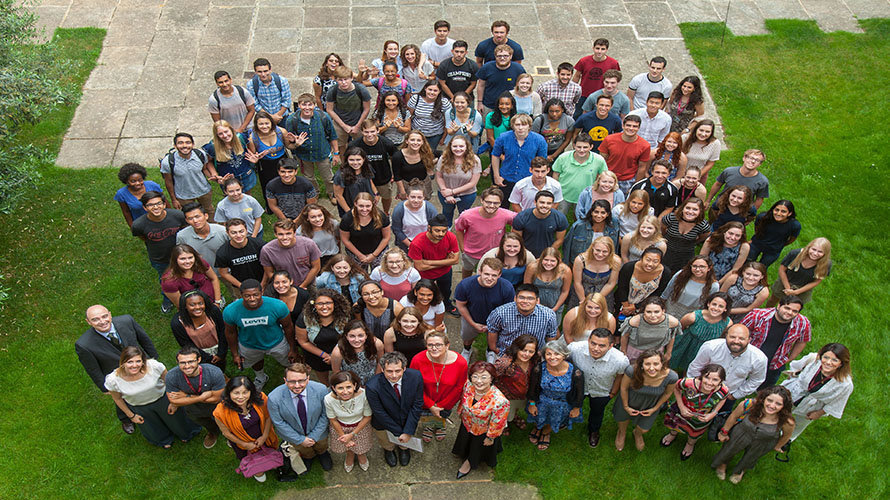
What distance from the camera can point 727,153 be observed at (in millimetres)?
12219

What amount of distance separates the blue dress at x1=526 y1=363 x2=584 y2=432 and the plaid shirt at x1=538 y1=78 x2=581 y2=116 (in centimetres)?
518

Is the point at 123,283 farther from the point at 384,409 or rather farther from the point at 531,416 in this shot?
the point at 531,416

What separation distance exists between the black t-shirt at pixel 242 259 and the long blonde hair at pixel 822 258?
255 inches

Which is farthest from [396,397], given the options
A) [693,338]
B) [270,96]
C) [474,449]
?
[270,96]

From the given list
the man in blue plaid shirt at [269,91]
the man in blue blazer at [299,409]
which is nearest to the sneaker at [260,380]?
the man in blue blazer at [299,409]

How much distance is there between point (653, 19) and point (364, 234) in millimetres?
10168

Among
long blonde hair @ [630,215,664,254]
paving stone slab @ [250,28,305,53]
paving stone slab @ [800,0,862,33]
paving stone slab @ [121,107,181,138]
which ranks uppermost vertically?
long blonde hair @ [630,215,664,254]

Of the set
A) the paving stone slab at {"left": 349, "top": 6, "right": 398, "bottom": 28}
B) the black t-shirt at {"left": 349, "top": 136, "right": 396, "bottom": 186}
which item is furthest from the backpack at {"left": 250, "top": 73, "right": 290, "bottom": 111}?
the paving stone slab at {"left": 349, "top": 6, "right": 398, "bottom": 28}

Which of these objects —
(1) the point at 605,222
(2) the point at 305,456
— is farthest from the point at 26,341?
(1) the point at 605,222

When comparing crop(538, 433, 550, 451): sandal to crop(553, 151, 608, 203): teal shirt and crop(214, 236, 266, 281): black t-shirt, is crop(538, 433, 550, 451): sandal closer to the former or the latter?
crop(553, 151, 608, 203): teal shirt

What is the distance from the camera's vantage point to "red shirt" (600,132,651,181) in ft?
32.0

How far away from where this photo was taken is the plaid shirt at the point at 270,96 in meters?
10.8

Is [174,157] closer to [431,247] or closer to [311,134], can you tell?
[311,134]

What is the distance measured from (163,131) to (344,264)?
21.5 ft
